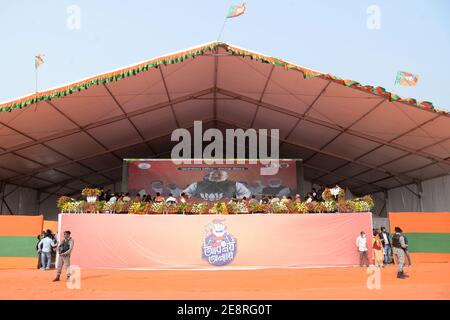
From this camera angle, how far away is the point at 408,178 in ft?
68.5

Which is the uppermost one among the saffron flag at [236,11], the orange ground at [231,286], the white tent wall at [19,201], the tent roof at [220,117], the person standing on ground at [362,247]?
the saffron flag at [236,11]

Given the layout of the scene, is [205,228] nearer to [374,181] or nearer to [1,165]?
[1,165]

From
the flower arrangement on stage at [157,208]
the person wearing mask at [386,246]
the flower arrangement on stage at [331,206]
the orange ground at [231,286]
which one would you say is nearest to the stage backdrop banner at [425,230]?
the person wearing mask at [386,246]

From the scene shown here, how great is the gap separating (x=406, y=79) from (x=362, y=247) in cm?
560

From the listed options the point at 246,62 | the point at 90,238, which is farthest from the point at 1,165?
the point at 246,62

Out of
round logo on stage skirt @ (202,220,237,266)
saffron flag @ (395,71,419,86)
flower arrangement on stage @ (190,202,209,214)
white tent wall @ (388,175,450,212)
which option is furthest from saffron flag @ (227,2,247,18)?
white tent wall @ (388,175,450,212)

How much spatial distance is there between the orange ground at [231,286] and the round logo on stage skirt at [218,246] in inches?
38.3

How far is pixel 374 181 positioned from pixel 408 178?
290 cm

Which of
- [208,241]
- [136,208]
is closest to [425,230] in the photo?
[208,241]

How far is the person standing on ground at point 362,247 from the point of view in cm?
1200

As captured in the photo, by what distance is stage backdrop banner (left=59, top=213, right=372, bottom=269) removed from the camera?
473 inches

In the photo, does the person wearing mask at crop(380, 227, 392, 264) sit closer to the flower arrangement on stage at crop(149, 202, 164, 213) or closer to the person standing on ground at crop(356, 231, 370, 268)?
the person standing on ground at crop(356, 231, 370, 268)

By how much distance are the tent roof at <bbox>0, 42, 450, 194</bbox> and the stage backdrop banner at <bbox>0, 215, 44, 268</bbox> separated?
3.64m

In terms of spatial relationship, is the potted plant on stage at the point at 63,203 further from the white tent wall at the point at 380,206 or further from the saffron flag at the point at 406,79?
the white tent wall at the point at 380,206
